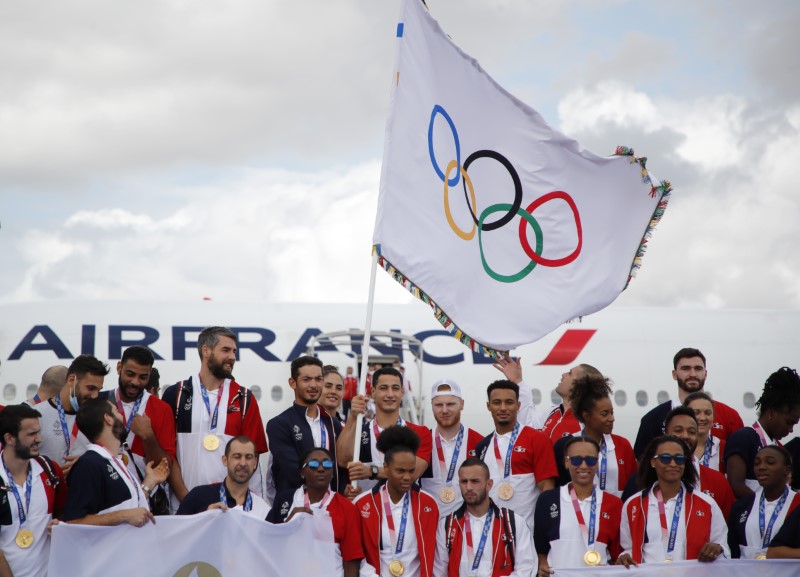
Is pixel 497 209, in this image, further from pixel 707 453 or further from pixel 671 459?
pixel 707 453

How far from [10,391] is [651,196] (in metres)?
12.1

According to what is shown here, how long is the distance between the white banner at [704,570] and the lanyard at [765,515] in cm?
55

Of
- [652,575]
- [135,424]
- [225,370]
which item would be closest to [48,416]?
[135,424]

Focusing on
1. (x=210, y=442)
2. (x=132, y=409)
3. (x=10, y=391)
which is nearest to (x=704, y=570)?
(x=210, y=442)

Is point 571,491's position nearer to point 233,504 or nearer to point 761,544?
point 761,544

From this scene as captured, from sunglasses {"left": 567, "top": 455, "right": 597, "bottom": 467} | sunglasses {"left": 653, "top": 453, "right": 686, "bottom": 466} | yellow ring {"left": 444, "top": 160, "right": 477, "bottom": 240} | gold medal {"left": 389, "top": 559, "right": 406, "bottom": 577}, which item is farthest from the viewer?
yellow ring {"left": 444, "top": 160, "right": 477, "bottom": 240}

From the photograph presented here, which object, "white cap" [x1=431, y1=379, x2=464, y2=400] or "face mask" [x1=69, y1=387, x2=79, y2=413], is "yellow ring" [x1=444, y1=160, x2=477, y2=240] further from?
"face mask" [x1=69, y1=387, x2=79, y2=413]

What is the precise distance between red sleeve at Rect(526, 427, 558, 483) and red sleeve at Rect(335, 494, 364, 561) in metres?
1.95

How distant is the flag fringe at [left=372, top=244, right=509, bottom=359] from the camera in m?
8.10

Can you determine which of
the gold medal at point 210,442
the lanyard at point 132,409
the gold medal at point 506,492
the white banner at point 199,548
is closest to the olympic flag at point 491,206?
the gold medal at point 506,492

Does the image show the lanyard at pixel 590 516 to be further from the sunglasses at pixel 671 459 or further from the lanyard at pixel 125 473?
the lanyard at pixel 125 473

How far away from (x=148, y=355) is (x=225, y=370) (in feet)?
2.37

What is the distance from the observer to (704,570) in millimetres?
7863

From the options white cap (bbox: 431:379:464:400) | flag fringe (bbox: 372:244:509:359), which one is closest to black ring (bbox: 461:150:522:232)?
flag fringe (bbox: 372:244:509:359)
